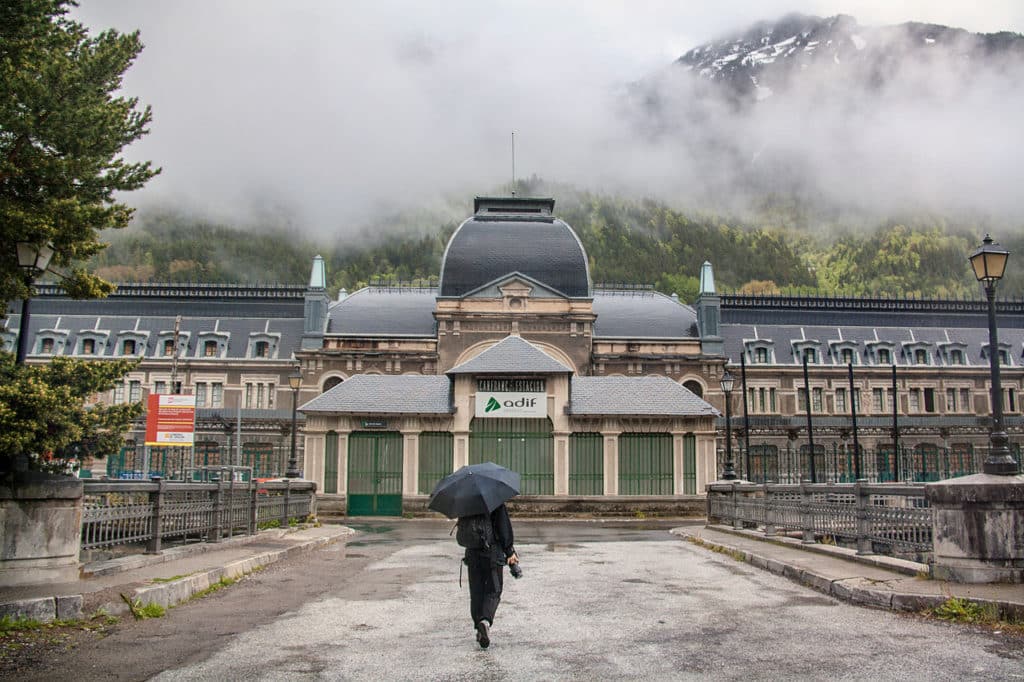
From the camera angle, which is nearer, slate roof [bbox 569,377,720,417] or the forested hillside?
slate roof [bbox 569,377,720,417]

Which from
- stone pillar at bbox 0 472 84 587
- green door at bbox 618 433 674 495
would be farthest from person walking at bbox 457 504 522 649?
green door at bbox 618 433 674 495

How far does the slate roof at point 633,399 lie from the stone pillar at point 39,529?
84.0 ft

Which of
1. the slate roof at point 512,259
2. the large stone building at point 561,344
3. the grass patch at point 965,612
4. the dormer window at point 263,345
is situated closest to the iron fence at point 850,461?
the large stone building at point 561,344

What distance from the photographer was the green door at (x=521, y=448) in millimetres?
35969

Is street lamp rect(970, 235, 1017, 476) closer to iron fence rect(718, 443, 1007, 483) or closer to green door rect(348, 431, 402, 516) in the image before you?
green door rect(348, 431, 402, 516)

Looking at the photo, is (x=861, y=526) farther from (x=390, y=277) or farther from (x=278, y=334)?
(x=390, y=277)

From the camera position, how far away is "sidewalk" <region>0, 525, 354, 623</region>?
32.7 ft

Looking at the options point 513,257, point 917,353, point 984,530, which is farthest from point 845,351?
point 984,530

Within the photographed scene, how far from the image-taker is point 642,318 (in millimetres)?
64188

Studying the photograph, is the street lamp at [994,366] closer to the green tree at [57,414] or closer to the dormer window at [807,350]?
the green tree at [57,414]

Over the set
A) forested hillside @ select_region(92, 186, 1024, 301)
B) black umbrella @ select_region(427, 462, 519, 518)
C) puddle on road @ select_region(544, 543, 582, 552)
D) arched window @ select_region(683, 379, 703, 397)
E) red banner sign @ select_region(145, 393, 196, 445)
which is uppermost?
forested hillside @ select_region(92, 186, 1024, 301)

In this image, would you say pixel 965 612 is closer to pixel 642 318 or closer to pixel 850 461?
pixel 642 318

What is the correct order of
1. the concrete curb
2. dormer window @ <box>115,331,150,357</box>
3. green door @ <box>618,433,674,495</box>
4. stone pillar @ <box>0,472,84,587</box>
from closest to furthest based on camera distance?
the concrete curb
stone pillar @ <box>0,472,84,587</box>
green door @ <box>618,433,674,495</box>
dormer window @ <box>115,331,150,357</box>

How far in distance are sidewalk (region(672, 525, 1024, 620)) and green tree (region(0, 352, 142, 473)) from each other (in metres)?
9.60
